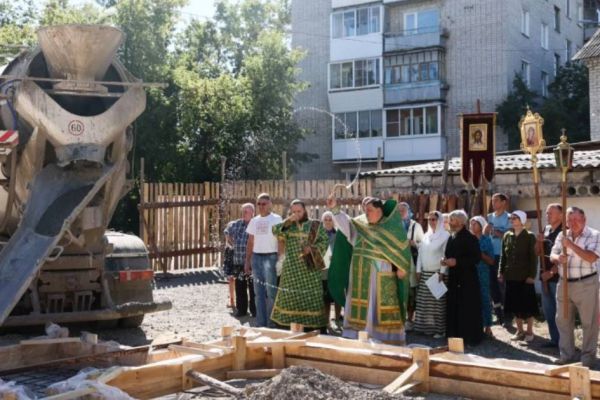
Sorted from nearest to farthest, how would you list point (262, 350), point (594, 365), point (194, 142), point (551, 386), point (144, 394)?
point (551, 386) < point (144, 394) < point (262, 350) < point (594, 365) < point (194, 142)

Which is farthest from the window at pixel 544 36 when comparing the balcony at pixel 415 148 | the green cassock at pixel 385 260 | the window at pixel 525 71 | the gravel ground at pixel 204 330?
the green cassock at pixel 385 260

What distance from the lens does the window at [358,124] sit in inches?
1291

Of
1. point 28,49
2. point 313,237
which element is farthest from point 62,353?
point 313,237

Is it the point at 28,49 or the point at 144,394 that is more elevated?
the point at 28,49

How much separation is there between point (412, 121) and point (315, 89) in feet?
19.0

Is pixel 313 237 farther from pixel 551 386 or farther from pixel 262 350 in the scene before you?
pixel 551 386

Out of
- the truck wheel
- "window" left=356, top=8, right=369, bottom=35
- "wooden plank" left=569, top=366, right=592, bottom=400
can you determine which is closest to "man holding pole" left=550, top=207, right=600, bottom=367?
"wooden plank" left=569, top=366, right=592, bottom=400

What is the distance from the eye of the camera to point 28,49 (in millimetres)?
7289

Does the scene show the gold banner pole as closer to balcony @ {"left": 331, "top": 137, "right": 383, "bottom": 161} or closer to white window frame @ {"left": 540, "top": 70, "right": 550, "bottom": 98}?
balcony @ {"left": 331, "top": 137, "right": 383, "bottom": 161}

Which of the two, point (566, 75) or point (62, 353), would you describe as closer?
point (62, 353)

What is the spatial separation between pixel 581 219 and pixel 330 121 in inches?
1068

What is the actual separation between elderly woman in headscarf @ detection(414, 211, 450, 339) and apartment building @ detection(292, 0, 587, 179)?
21847mm

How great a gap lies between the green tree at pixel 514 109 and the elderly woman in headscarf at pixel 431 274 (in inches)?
816

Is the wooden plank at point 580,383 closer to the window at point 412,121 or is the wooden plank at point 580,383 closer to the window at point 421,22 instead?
the window at point 412,121
